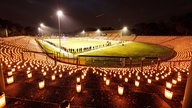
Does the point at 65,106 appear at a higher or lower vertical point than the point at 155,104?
higher

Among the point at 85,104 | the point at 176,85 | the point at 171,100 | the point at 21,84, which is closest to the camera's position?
the point at 85,104

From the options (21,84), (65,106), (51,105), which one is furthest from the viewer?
(21,84)

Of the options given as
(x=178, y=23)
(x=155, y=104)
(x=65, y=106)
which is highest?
(x=178, y=23)

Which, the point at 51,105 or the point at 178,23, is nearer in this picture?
the point at 51,105

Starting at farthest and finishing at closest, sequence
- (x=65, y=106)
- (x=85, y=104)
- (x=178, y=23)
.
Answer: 1. (x=178, y=23)
2. (x=85, y=104)
3. (x=65, y=106)

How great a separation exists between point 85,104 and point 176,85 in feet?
14.6

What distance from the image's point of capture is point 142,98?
4266mm

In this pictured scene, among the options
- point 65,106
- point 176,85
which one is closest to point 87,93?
point 65,106

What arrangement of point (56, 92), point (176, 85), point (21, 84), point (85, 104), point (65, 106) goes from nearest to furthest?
point (65, 106) < point (85, 104) < point (56, 92) < point (21, 84) < point (176, 85)

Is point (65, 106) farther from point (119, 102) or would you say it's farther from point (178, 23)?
point (178, 23)

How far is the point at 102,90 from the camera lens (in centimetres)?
487

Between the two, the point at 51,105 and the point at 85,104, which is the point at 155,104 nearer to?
the point at 85,104

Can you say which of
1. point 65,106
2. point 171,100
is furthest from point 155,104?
point 65,106

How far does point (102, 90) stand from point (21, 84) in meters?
3.39
